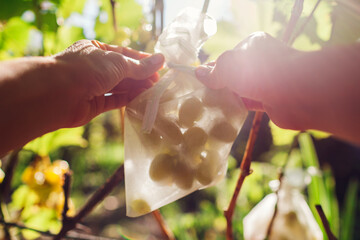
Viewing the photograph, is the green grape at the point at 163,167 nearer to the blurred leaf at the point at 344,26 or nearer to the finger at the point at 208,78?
the finger at the point at 208,78

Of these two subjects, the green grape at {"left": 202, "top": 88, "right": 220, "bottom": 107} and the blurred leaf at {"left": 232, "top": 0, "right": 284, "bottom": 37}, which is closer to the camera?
the green grape at {"left": 202, "top": 88, "right": 220, "bottom": 107}

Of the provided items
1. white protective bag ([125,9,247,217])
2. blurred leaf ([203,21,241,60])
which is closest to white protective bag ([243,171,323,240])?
white protective bag ([125,9,247,217])

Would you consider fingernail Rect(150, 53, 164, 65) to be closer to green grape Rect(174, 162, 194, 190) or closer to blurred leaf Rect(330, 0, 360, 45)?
green grape Rect(174, 162, 194, 190)

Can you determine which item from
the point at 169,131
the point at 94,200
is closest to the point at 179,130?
the point at 169,131

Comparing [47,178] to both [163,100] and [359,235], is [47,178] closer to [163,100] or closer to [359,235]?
[163,100]

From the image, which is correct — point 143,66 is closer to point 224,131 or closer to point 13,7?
point 224,131

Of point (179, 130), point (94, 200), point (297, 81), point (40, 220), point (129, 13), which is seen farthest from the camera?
point (40, 220)
